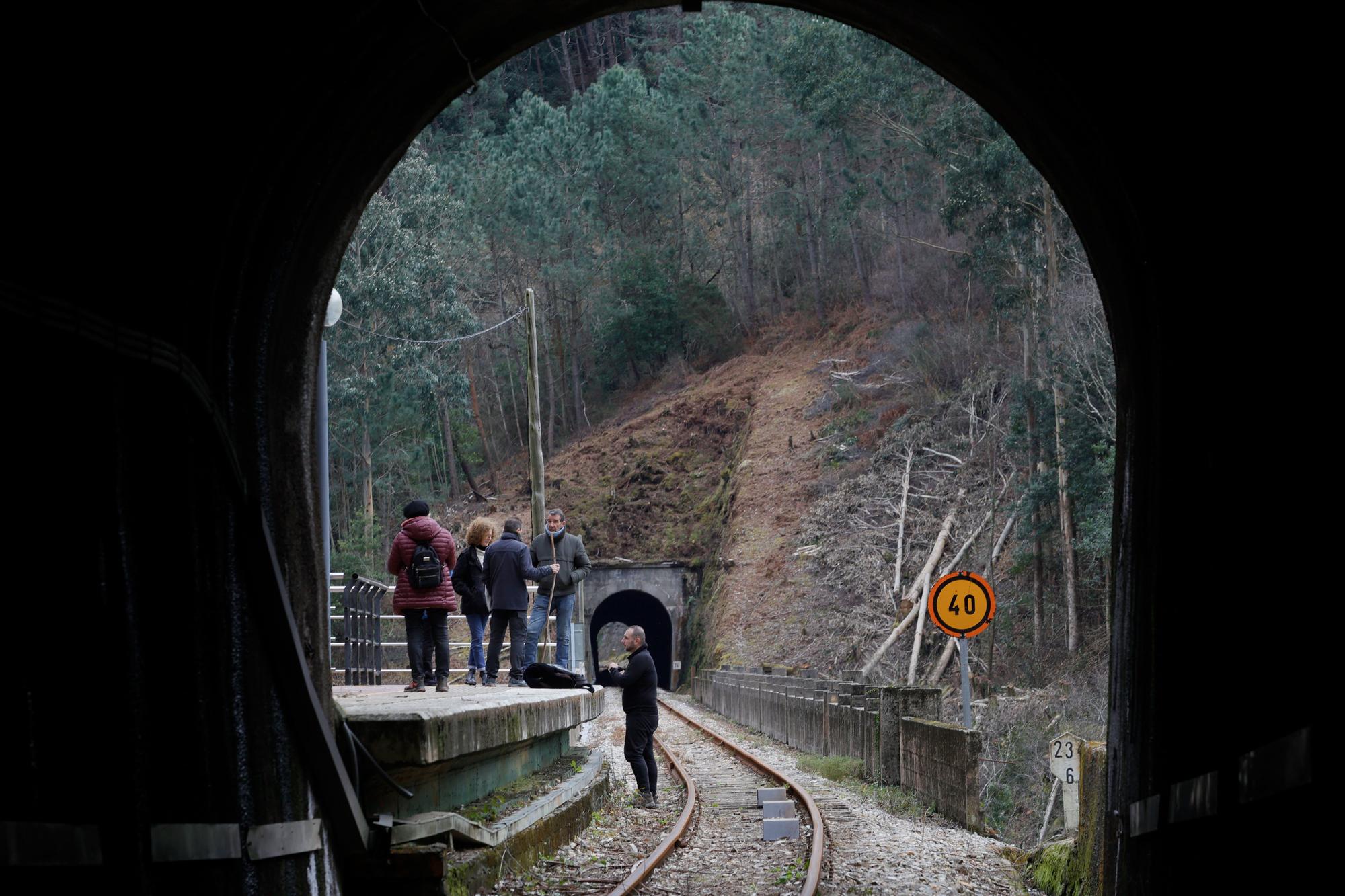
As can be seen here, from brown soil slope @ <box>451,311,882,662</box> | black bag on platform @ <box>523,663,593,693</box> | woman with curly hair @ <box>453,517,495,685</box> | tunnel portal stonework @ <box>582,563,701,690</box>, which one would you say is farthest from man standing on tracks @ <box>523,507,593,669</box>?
tunnel portal stonework @ <box>582,563,701,690</box>

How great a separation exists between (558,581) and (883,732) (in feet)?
13.7

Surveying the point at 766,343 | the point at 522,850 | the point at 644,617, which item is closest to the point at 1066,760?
the point at 522,850

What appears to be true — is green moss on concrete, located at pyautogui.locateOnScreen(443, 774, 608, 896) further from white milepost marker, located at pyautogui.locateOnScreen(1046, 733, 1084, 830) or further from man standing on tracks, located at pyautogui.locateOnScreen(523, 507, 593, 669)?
white milepost marker, located at pyautogui.locateOnScreen(1046, 733, 1084, 830)

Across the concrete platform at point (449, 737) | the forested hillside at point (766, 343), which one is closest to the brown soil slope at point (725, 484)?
the forested hillside at point (766, 343)

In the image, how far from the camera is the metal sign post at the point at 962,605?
13117 mm

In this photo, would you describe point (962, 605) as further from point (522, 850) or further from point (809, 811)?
point (522, 850)

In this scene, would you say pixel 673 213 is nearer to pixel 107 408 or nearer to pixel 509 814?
pixel 509 814

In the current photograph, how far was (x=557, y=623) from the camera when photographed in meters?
14.8

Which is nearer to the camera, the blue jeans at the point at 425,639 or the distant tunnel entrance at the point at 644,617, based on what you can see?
the blue jeans at the point at 425,639

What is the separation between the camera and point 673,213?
6153cm

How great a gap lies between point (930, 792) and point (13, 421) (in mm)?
10883

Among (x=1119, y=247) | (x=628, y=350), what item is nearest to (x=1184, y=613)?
(x=1119, y=247)

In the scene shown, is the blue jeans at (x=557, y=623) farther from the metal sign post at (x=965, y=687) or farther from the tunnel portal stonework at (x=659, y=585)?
the tunnel portal stonework at (x=659, y=585)

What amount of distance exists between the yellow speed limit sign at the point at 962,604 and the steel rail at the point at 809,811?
2.22m
